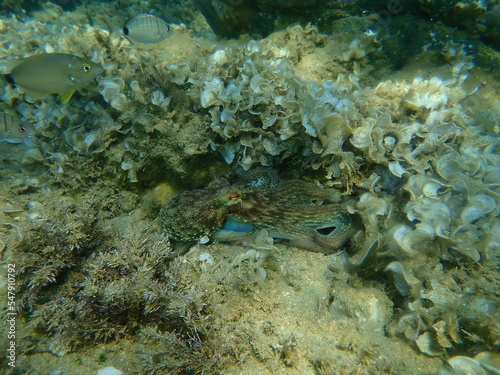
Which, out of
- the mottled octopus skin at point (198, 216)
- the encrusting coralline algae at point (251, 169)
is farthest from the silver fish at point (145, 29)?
the mottled octopus skin at point (198, 216)

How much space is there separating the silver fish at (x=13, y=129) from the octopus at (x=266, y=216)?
90.0 inches

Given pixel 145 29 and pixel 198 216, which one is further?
pixel 145 29

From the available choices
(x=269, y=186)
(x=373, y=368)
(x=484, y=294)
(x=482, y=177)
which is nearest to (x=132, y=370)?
(x=373, y=368)

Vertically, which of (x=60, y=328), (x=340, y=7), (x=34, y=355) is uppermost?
(x=340, y=7)

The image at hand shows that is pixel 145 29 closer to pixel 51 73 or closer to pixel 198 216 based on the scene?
pixel 51 73

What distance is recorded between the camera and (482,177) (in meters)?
2.80

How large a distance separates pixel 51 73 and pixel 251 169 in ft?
9.08

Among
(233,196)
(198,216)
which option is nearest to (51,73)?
(198,216)

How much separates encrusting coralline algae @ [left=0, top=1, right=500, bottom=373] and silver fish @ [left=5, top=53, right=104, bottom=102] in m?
0.34

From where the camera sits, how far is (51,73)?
3.20m

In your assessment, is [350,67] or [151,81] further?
[350,67]

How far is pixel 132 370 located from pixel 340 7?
21.2 feet

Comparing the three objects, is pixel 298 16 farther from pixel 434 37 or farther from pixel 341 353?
pixel 341 353

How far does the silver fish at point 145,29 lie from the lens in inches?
151
